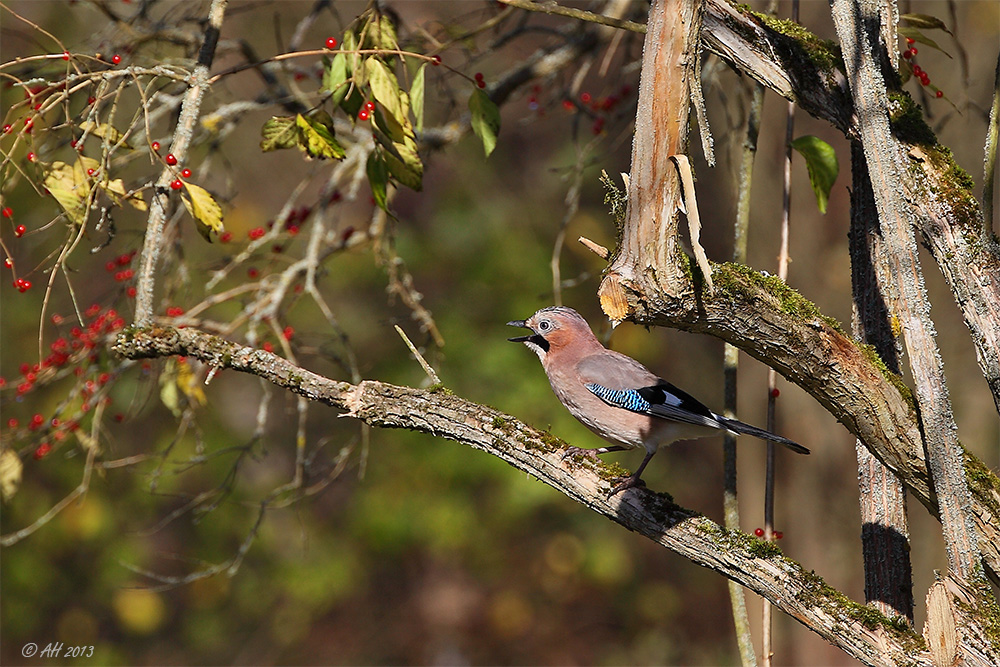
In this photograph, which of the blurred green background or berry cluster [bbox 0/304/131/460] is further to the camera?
the blurred green background

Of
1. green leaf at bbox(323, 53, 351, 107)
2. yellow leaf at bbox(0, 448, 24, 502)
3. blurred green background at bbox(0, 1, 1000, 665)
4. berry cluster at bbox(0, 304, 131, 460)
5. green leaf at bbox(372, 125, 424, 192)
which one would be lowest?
blurred green background at bbox(0, 1, 1000, 665)

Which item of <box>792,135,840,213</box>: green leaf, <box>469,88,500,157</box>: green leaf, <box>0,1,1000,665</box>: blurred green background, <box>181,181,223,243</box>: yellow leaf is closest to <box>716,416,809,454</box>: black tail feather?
<box>792,135,840,213</box>: green leaf

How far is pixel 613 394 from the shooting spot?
11.9 feet

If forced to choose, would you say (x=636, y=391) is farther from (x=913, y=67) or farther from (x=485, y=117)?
(x=913, y=67)

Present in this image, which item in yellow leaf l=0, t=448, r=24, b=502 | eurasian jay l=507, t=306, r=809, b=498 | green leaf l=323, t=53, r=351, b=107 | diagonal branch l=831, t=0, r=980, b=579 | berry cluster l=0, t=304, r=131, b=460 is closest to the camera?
diagonal branch l=831, t=0, r=980, b=579

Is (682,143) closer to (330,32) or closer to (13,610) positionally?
(330,32)

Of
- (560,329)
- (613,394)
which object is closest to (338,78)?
(560,329)

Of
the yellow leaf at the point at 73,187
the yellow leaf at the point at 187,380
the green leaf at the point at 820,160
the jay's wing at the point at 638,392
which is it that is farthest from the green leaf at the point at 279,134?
the green leaf at the point at 820,160

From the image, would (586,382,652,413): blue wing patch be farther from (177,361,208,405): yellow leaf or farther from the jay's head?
(177,361,208,405): yellow leaf

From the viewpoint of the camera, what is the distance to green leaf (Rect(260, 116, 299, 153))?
3.09 metres

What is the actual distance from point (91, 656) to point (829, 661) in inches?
280

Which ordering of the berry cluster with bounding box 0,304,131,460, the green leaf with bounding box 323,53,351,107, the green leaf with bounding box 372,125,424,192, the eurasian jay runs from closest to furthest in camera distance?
the green leaf with bounding box 323,53,351,107, the green leaf with bounding box 372,125,424,192, the eurasian jay, the berry cluster with bounding box 0,304,131,460

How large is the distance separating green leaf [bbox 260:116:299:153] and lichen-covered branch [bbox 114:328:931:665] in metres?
0.74

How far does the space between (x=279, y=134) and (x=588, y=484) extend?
5.51ft
